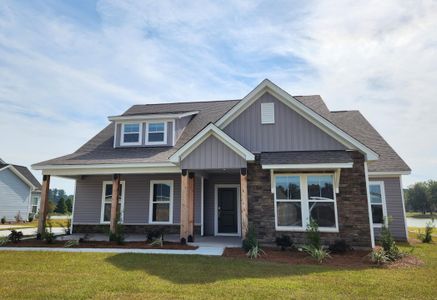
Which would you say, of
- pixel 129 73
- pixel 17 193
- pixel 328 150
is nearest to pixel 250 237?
pixel 328 150

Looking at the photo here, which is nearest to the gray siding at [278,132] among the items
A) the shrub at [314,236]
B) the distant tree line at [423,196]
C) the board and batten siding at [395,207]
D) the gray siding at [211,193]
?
the gray siding at [211,193]

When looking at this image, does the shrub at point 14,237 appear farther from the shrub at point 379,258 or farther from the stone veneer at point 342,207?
the shrub at point 379,258

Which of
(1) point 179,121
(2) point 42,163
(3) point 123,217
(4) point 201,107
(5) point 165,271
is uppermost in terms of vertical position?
(4) point 201,107

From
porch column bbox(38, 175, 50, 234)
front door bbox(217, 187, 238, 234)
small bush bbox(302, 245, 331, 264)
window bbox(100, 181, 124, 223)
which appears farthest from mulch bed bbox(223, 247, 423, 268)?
porch column bbox(38, 175, 50, 234)

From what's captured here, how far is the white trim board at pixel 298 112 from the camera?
1083 centimetres

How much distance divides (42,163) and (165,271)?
9.10 meters

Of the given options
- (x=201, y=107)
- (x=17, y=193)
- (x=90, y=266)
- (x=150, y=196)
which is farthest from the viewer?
(x=17, y=193)

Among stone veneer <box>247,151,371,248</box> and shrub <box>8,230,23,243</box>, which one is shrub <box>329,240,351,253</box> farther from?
shrub <box>8,230,23,243</box>

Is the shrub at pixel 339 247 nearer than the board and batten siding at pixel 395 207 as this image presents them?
Yes

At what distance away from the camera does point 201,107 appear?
18.4m

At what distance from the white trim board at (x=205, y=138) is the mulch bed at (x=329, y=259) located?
3276 mm

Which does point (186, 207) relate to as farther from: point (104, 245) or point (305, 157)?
point (305, 157)

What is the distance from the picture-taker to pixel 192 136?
14.6 metres

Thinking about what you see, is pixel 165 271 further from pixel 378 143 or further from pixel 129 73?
pixel 378 143
